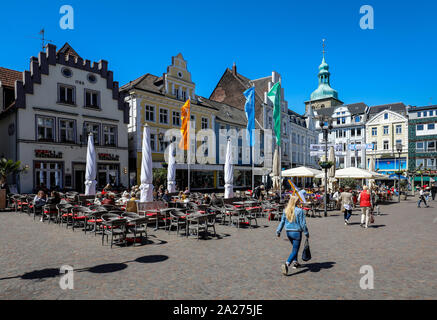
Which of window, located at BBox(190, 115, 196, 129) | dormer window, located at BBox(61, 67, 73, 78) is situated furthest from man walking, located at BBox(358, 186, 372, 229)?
dormer window, located at BBox(61, 67, 73, 78)

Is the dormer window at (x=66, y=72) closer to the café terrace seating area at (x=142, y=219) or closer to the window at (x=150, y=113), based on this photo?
the window at (x=150, y=113)

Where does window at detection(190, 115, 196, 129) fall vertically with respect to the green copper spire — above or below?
below

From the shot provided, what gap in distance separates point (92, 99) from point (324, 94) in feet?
271

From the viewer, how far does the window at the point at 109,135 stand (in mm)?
27828

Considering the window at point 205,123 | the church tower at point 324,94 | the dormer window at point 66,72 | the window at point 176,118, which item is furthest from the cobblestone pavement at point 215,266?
the church tower at point 324,94

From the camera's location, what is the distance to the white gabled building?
23.1 m

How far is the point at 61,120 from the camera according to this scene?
25.2 metres

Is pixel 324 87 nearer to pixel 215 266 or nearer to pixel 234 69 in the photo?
pixel 234 69

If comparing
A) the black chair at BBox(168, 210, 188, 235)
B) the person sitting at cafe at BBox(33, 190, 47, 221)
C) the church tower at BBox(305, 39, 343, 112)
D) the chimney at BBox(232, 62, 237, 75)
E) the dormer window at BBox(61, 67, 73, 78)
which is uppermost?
the church tower at BBox(305, 39, 343, 112)

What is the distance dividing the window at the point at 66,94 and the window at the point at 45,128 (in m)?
2.07

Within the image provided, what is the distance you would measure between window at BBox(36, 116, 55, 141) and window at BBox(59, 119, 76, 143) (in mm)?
617

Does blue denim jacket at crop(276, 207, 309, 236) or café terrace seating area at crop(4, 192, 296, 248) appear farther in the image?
café terrace seating area at crop(4, 192, 296, 248)

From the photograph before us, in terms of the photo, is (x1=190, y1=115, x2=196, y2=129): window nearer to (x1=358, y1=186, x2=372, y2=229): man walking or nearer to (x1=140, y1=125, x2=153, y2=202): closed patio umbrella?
(x1=140, y1=125, x2=153, y2=202): closed patio umbrella

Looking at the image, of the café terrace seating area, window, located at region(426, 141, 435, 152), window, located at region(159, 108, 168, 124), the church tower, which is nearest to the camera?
the café terrace seating area
